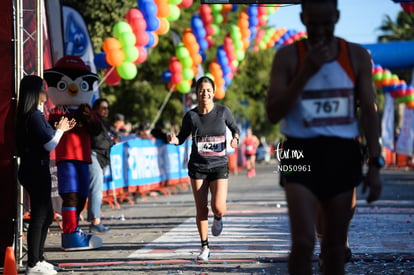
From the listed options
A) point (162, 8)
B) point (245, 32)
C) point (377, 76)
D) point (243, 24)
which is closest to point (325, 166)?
point (162, 8)

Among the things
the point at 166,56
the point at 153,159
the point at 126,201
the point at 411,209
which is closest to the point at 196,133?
the point at 411,209

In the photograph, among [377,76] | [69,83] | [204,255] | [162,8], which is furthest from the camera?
[377,76]

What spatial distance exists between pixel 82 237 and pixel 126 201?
8993 millimetres

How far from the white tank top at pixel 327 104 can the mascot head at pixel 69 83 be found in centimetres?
568

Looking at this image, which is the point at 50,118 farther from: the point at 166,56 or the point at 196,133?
the point at 166,56

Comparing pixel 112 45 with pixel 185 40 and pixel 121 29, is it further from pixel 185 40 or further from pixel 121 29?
pixel 185 40

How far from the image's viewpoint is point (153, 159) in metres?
21.4

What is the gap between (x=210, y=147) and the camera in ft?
30.4

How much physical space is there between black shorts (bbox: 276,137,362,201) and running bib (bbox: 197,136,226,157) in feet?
13.7

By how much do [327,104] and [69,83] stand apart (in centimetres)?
590

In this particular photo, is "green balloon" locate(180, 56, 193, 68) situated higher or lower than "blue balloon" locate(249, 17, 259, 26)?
lower

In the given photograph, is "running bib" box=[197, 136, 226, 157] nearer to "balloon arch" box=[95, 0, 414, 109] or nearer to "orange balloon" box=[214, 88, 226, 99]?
"balloon arch" box=[95, 0, 414, 109]

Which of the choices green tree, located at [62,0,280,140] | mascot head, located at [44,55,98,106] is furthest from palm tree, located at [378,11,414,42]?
mascot head, located at [44,55,98,106]

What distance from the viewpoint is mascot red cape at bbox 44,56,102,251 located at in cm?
1014
